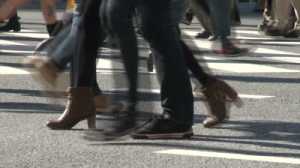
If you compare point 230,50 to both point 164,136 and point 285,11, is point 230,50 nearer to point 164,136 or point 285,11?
point 164,136

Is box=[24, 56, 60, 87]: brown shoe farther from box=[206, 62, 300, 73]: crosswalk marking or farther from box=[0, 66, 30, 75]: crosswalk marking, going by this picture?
box=[206, 62, 300, 73]: crosswalk marking

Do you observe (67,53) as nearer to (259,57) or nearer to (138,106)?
(138,106)

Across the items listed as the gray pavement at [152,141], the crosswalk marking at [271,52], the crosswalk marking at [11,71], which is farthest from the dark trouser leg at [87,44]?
the crosswalk marking at [271,52]

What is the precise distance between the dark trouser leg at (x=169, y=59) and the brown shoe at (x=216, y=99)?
46 centimetres

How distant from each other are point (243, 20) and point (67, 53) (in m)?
12.1

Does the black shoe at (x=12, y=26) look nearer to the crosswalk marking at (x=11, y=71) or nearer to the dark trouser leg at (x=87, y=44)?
the crosswalk marking at (x=11, y=71)

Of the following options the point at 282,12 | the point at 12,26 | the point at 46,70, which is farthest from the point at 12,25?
the point at 46,70

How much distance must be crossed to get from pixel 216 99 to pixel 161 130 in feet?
2.02

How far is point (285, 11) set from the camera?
41.0ft

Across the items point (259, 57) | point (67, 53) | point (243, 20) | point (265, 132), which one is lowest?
point (243, 20)

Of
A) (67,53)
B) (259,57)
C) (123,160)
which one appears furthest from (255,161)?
(259,57)

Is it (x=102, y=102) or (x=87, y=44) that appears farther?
(x=102, y=102)

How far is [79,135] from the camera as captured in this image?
6562 mm

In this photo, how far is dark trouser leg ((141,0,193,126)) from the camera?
20.4 ft
